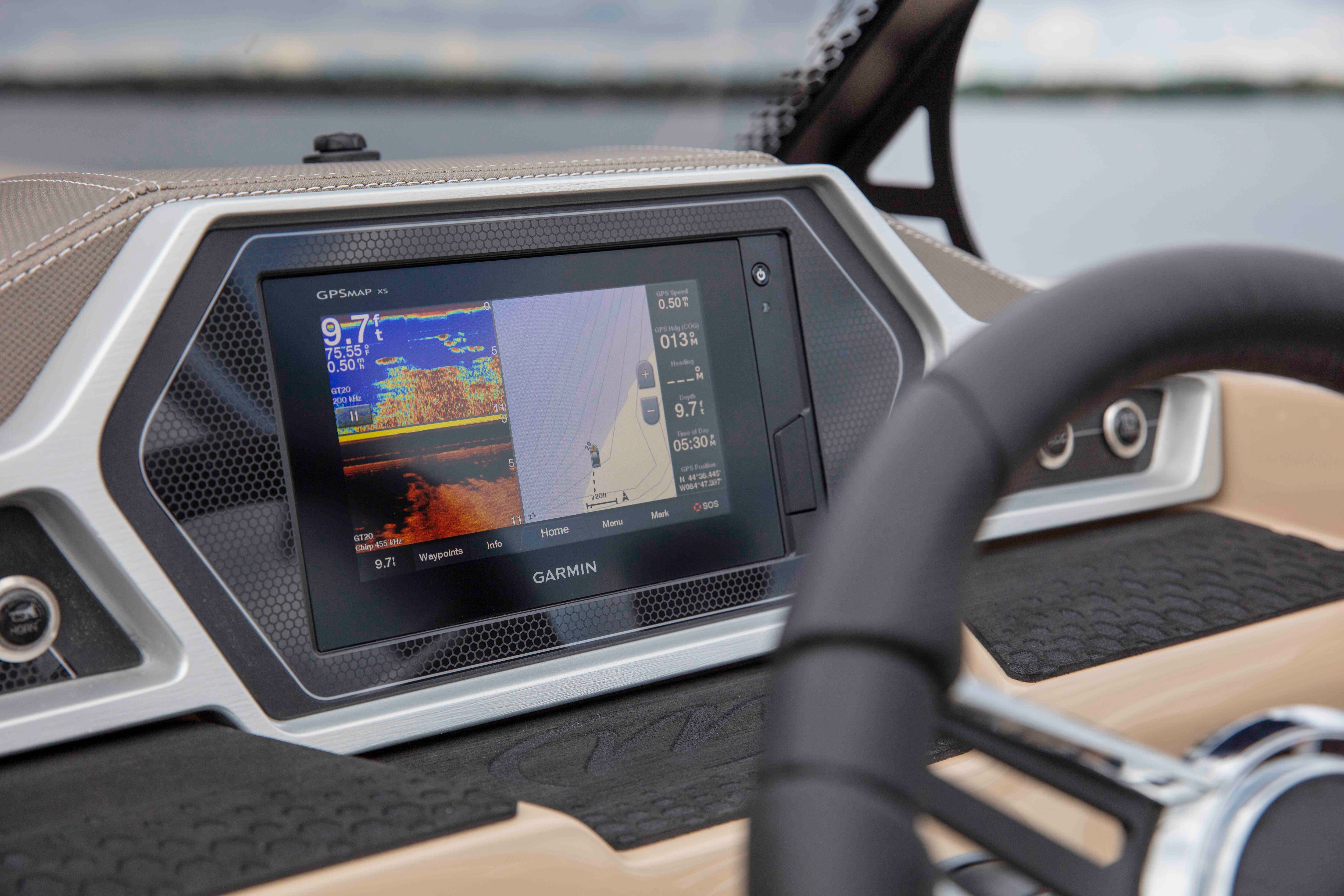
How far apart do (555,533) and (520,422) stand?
0.33 feet

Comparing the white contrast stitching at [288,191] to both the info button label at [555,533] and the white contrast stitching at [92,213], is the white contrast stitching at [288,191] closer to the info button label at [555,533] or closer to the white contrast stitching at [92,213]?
the white contrast stitching at [92,213]

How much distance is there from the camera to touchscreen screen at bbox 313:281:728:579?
0.80m

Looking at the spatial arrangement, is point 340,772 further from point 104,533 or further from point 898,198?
point 898,198

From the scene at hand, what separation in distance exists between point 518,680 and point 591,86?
56.9 inches

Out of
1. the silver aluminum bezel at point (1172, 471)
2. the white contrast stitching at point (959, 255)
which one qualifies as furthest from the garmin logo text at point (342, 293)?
the silver aluminum bezel at point (1172, 471)

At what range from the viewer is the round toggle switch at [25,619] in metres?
0.68

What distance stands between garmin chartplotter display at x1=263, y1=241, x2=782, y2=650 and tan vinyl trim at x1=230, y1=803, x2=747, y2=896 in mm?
260

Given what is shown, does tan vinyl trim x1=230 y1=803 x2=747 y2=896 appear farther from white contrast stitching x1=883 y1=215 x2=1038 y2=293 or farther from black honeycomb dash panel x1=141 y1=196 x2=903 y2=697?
white contrast stitching x1=883 y1=215 x2=1038 y2=293

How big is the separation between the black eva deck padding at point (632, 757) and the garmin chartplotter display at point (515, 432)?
10cm

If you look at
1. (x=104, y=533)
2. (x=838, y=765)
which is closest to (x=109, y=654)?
(x=104, y=533)

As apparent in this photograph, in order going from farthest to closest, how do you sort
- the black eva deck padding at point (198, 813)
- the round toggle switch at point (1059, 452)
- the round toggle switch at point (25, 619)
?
the round toggle switch at point (1059, 452) → the round toggle switch at point (25, 619) → the black eva deck padding at point (198, 813)

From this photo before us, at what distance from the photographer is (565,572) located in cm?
87

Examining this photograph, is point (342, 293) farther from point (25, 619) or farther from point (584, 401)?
point (25, 619)

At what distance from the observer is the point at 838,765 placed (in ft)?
1.03
